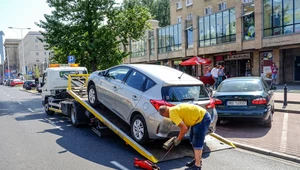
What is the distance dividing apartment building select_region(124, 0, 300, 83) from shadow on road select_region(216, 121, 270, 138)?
1426 centimetres

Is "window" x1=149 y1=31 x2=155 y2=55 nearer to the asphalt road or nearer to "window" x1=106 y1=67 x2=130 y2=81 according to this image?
the asphalt road

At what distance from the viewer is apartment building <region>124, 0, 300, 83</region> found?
2204 cm

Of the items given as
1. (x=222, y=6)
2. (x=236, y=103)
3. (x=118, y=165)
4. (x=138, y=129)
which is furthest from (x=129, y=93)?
(x=222, y=6)

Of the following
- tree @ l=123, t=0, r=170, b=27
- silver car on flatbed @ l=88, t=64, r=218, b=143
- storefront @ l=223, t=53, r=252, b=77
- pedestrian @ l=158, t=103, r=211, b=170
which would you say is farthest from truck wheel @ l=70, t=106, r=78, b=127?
tree @ l=123, t=0, r=170, b=27

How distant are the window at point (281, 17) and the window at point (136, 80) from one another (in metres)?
18.3

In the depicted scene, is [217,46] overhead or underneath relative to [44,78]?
overhead

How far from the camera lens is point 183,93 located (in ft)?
20.3

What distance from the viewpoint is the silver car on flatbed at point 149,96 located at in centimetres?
590

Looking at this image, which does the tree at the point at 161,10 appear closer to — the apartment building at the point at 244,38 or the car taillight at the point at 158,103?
the apartment building at the point at 244,38

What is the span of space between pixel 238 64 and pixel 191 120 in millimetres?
24194

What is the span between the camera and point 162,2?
189 ft

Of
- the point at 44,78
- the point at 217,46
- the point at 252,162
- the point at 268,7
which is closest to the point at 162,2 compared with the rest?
the point at 217,46

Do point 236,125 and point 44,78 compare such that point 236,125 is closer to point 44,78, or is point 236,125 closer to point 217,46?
point 44,78

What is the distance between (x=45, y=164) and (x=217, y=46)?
23.9 meters
